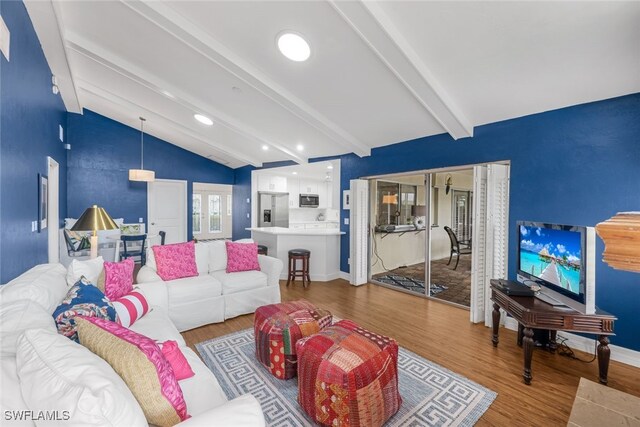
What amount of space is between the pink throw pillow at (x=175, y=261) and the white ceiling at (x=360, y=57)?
2.11 metres

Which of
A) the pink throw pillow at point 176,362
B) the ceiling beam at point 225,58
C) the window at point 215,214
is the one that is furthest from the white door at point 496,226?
the window at point 215,214

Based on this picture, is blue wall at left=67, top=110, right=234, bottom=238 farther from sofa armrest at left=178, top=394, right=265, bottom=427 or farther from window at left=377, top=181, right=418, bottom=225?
sofa armrest at left=178, top=394, right=265, bottom=427

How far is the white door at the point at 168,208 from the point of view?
6.98 m

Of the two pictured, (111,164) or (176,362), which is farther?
(111,164)

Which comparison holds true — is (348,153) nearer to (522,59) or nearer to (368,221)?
(368,221)

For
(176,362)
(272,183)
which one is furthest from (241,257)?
(272,183)

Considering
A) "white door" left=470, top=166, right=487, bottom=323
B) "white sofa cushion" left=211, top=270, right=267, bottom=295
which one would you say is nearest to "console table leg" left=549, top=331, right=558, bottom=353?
"white door" left=470, top=166, right=487, bottom=323

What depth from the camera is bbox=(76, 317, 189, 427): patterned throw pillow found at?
1.07 meters

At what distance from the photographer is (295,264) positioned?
17.1 ft

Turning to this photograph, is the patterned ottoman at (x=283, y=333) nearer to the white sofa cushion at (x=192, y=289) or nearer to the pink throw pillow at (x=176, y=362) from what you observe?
the pink throw pillow at (x=176, y=362)

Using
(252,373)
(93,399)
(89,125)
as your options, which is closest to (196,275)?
(252,373)

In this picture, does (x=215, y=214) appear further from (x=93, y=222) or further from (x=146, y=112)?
(x=93, y=222)

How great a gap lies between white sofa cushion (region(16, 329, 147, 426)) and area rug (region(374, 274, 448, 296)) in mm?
4295

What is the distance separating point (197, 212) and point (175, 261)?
5.20 m
